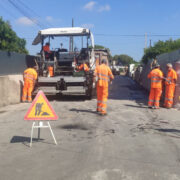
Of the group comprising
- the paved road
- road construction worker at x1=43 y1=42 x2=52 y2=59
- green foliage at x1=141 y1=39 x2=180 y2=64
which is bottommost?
the paved road

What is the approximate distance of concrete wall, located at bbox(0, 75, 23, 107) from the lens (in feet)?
33.1

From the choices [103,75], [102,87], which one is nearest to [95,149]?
[102,87]

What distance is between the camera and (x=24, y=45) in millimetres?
37625

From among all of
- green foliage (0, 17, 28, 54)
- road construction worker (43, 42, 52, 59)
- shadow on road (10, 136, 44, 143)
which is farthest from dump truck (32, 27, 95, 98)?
green foliage (0, 17, 28, 54)

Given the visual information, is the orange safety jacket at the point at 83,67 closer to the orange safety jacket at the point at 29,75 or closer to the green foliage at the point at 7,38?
the orange safety jacket at the point at 29,75

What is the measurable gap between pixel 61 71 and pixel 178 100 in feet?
17.9

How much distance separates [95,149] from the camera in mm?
5137

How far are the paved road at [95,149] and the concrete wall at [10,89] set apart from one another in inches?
74.3

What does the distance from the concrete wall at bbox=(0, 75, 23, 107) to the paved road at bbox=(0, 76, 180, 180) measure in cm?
189

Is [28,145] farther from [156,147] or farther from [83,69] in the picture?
[83,69]

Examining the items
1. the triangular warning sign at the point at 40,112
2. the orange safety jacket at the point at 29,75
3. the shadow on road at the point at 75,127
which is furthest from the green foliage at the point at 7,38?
the triangular warning sign at the point at 40,112

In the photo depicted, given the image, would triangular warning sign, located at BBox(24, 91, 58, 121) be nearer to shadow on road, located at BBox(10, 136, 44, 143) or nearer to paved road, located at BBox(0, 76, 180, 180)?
paved road, located at BBox(0, 76, 180, 180)

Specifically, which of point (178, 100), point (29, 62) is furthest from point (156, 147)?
point (29, 62)

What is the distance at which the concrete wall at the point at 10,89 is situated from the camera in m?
10.1
